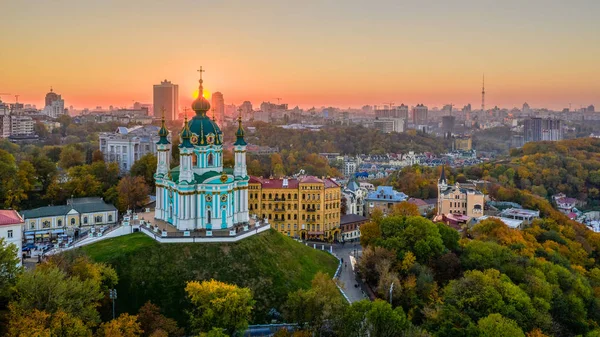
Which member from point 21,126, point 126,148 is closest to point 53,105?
point 21,126

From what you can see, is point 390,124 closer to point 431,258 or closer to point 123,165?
point 123,165

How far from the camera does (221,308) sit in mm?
24219

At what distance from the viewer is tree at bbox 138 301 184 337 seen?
24672 mm

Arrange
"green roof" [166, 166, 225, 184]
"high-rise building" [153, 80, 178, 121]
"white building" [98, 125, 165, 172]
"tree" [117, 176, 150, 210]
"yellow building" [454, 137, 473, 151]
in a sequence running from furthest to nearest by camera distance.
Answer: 1. "yellow building" [454, 137, 473, 151]
2. "high-rise building" [153, 80, 178, 121]
3. "white building" [98, 125, 165, 172]
4. "tree" [117, 176, 150, 210]
5. "green roof" [166, 166, 225, 184]

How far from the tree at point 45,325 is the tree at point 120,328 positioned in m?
0.92

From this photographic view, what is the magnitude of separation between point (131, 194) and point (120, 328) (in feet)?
78.4

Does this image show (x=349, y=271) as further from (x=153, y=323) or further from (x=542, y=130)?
(x=542, y=130)

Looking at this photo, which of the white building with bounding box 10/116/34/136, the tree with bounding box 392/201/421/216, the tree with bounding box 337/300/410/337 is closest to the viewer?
the tree with bounding box 337/300/410/337

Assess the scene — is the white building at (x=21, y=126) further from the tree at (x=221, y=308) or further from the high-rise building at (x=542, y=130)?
the high-rise building at (x=542, y=130)

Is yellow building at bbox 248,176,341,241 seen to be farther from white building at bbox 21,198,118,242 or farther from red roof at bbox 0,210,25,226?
red roof at bbox 0,210,25,226

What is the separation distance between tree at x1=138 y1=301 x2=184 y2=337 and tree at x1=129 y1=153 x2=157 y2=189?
26.1 metres

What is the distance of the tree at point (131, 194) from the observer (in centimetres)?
4512

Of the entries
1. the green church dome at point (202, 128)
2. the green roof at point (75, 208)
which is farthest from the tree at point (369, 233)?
the green roof at point (75, 208)

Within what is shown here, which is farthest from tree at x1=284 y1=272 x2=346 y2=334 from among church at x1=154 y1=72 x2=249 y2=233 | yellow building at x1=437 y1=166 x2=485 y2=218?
yellow building at x1=437 y1=166 x2=485 y2=218
